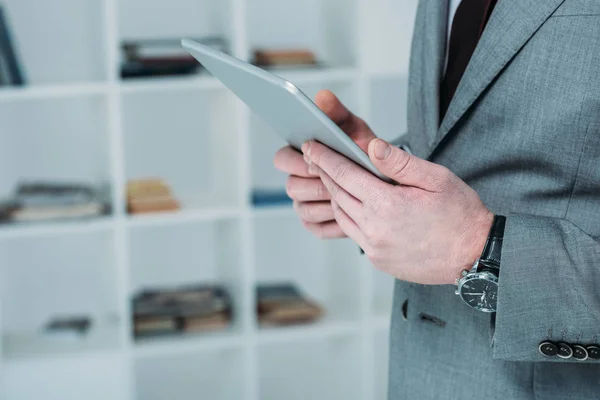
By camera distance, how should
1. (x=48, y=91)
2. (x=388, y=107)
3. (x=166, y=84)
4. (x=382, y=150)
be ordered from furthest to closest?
1. (x=388, y=107)
2. (x=166, y=84)
3. (x=48, y=91)
4. (x=382, y=150)

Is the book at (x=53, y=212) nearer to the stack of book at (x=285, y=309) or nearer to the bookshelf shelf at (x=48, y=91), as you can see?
the bookshelf shelf at (x=48, y=91)

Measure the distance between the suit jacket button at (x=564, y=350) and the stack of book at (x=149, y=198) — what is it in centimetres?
177

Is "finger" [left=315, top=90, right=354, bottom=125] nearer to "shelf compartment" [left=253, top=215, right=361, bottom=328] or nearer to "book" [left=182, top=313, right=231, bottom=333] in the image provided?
"book" [left=182, top=313, right=231, bottom=333]

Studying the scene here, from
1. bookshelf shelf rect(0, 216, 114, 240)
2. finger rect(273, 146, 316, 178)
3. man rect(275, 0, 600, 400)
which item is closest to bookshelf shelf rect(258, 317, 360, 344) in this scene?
bookshelf shelf rect(0, 216, 114, 240)

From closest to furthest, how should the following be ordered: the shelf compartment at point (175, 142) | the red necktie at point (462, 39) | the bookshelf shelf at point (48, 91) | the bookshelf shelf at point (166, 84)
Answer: the red necktie at point (462, 39) < the bookshelf shelf at point (48, 91) < the bookshelf shelf at point (166, 84) < the shelf compartment at point (175, 142)

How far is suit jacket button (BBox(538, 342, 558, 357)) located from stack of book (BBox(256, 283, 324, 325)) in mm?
1774

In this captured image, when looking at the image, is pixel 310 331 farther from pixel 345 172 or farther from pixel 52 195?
pixel 345 172

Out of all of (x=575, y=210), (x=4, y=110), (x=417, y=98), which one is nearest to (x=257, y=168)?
(x=4, y=110)

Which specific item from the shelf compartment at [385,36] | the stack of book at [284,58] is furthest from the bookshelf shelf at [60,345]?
the shelf compartment at [385,36]

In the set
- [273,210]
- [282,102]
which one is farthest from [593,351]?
[273,210]

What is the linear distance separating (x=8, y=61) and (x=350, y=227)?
1.73 metres

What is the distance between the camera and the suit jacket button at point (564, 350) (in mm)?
949

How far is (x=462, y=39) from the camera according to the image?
1.21m

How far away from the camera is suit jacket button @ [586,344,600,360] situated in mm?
951
